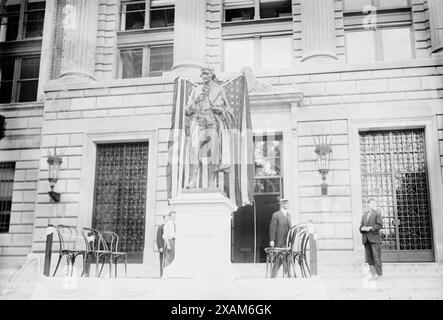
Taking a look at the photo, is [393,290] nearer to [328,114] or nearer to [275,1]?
[328,114]

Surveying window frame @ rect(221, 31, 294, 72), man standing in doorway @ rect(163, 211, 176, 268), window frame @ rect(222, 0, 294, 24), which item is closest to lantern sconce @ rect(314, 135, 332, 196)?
window frame @ rect(221, 31, 294, 72)

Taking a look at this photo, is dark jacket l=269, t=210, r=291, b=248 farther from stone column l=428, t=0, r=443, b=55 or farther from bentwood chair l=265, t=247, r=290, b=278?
stone column l=428, t=0, r=443, b=55

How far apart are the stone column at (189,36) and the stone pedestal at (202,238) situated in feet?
27.1

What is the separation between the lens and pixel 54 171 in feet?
54.1

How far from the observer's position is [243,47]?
17.5 metres

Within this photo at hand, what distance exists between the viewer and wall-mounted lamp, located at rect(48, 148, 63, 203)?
16125 millimetres

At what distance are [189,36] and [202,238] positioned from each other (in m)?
9.77

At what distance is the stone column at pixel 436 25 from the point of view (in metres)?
15.0

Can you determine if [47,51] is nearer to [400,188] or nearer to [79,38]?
[79,38]

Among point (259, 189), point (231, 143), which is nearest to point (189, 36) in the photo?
point (259, 189)

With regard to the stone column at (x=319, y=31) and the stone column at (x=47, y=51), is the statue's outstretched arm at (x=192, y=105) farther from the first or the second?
the stone column at (x=47, y=51)

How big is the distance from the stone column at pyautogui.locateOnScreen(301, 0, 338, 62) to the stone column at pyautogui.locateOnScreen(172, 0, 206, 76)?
331cm

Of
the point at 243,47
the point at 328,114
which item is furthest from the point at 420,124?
the point at 243,47
